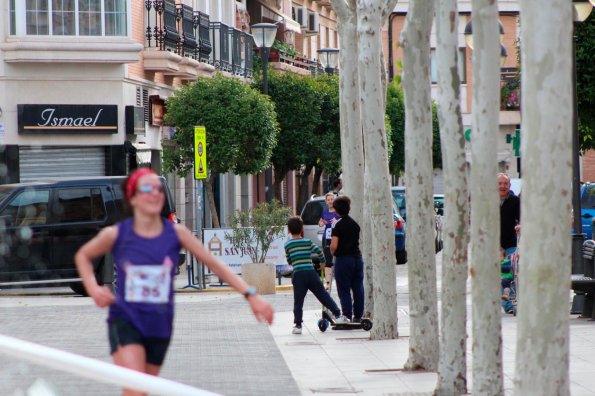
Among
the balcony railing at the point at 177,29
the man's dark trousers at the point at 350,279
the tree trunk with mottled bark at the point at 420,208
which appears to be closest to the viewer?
the tree trunk with mottled bark at the point at 420,208

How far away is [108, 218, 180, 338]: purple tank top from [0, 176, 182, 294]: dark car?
53.1ft

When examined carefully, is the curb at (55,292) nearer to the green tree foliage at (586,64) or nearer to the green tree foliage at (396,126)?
the green tree foliage at (586,64)

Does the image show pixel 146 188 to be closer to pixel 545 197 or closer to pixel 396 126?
pixel 545 197

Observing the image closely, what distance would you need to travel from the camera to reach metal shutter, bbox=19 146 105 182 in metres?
33.0

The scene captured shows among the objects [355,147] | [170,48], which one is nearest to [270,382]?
[355,147]

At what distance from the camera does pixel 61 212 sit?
2391 centimetres

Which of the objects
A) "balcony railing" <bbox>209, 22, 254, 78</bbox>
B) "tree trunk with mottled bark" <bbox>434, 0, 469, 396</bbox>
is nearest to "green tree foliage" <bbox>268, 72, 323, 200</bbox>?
"balcony railing" <bbox>209, 22, 254, 78</bbox>

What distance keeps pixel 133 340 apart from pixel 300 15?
5163cm

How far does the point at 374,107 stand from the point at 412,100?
309cm

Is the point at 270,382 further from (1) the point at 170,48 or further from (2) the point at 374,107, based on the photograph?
(1) the point at 170,48

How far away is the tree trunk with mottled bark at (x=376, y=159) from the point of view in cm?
1661

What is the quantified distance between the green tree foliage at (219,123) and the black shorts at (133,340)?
87.8 ft

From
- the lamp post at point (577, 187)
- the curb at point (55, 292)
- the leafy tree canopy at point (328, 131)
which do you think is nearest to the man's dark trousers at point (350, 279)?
the lamp post at point (577, 187)

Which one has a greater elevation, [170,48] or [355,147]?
[170,48]
